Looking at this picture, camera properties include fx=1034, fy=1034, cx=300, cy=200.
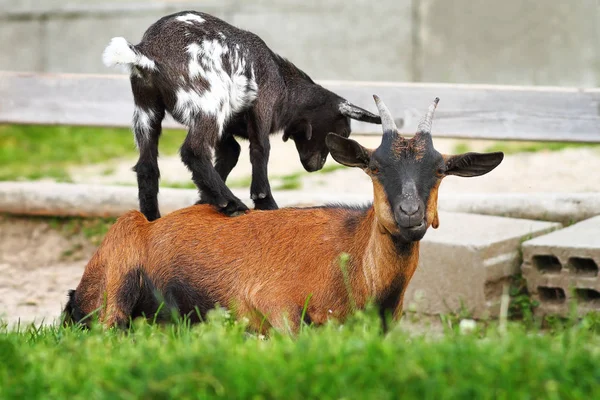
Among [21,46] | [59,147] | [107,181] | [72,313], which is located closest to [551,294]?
[72,313]

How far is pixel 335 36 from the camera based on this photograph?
47.1 ft

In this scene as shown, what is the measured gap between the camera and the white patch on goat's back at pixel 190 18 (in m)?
5.87

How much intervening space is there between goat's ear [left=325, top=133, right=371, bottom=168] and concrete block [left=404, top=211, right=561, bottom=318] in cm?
177

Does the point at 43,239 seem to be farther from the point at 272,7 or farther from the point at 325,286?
the point at 272,7

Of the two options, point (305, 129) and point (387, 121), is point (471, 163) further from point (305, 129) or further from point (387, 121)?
point (305, 129)

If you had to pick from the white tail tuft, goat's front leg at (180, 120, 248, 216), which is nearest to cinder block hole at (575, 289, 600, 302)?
goat's front leg at (180, 120, 248, 216)

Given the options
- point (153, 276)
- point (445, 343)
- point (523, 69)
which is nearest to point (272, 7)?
point (523, 69)

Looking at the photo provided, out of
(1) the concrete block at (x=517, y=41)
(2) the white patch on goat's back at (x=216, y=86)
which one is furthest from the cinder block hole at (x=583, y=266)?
(1) the concrete block at (x=517, y=41)

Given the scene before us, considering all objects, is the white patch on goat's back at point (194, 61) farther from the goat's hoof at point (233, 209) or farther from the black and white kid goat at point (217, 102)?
the goat's hoof at point (233, 209)

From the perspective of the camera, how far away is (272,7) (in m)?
14.5

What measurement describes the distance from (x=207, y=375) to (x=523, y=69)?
1090 centimetres

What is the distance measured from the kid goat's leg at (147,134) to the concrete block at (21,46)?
992cm

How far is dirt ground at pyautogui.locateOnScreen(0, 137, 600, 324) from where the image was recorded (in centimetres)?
736

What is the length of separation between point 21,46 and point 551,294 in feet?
34.9
